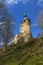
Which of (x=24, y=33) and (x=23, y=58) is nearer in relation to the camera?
(x=23, y=58)

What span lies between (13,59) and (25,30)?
23.8 metres

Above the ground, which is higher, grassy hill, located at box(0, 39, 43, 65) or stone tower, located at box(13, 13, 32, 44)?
stone tower, located at box(13, 13, 32, 44)

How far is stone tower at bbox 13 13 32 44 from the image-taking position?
69.3 metres

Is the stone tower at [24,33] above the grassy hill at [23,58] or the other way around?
above

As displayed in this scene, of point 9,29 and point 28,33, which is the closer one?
point 9,29

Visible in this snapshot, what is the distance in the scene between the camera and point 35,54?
156ft

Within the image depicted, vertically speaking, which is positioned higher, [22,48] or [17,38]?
[17,38]

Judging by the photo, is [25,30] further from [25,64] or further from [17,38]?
[25,64]

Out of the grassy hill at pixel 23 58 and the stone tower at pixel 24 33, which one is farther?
the stone tower at pixel 24 33

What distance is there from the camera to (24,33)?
234ft

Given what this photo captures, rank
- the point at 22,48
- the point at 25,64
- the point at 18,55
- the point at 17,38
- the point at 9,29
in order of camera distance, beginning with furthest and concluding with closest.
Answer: the point at 17,38 < the point at 22,48 < the point at 18,55 < the point at 9,29 < the point at 25,64

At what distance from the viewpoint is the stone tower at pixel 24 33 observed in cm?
6933

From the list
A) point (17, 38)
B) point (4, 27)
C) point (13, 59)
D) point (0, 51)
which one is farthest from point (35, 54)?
point (17, 38)

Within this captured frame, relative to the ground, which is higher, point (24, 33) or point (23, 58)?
point (24, 33)
